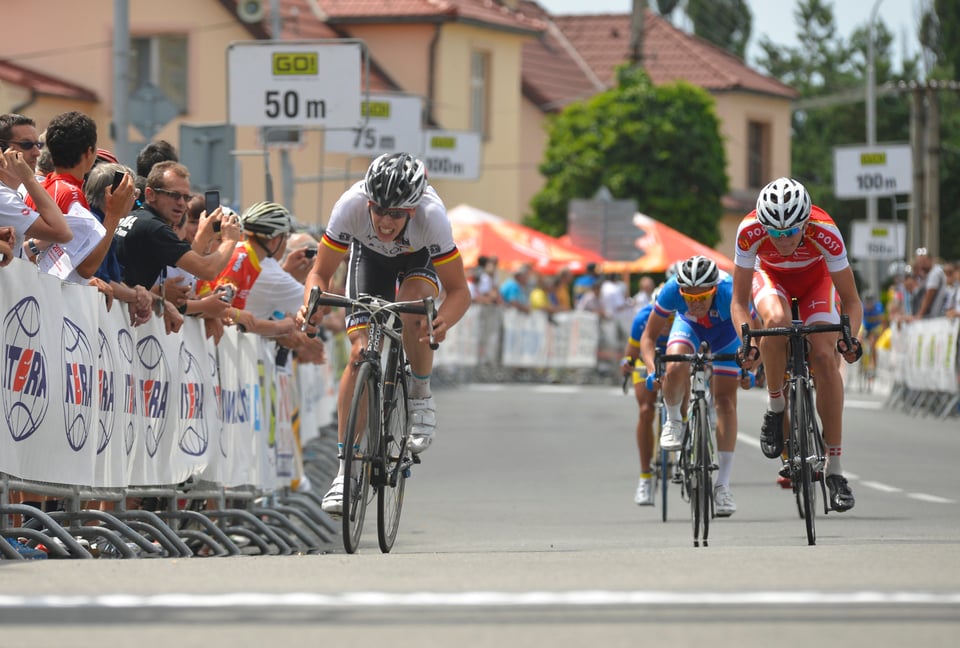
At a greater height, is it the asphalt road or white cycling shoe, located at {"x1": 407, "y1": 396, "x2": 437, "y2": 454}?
white cycling shoe, located at {"x1": 407, "y1": 396, "x2": 437, "y2": 454}

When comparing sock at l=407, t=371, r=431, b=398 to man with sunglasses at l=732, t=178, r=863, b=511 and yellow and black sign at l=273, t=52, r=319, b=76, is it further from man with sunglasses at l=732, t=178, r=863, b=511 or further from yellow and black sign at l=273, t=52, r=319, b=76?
yellow and black sign at l=273, t=52, r=319, b=76

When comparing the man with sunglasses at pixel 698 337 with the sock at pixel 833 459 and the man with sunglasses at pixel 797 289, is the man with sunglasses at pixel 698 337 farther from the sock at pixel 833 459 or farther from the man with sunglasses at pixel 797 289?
the sock at pixel 833 459

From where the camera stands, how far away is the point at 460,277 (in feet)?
34.4

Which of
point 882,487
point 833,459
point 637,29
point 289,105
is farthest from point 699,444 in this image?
point 637,29

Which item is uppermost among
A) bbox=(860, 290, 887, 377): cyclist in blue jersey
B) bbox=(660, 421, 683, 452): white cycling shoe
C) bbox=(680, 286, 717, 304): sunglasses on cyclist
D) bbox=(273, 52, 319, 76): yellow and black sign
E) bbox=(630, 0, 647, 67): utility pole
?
bbox=(630, 0, 647, 67): utility pole

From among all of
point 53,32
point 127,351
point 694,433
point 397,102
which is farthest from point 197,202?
point 53,32

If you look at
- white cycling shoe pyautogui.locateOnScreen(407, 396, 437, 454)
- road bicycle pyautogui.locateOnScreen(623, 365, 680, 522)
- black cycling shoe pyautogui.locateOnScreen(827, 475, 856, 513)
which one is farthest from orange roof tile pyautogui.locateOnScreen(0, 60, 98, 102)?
white cycling shoe pyautogui.locateOnScreen(407, 396, 437, 454)

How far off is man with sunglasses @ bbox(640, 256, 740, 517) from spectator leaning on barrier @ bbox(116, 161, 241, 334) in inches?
135

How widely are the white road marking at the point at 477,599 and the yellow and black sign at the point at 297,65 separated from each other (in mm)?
13074

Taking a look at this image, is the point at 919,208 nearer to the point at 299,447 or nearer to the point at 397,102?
the point at 397,102

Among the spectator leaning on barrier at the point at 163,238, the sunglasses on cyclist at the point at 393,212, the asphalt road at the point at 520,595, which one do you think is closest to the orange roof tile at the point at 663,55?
the asphalt road at the point at 520,595

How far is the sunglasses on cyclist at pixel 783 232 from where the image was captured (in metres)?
11.5

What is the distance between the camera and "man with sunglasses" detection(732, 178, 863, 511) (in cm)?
1145

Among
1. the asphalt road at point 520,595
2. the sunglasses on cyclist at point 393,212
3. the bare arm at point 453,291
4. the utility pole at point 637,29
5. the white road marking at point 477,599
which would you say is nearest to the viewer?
the asphalt road at point 520,595
